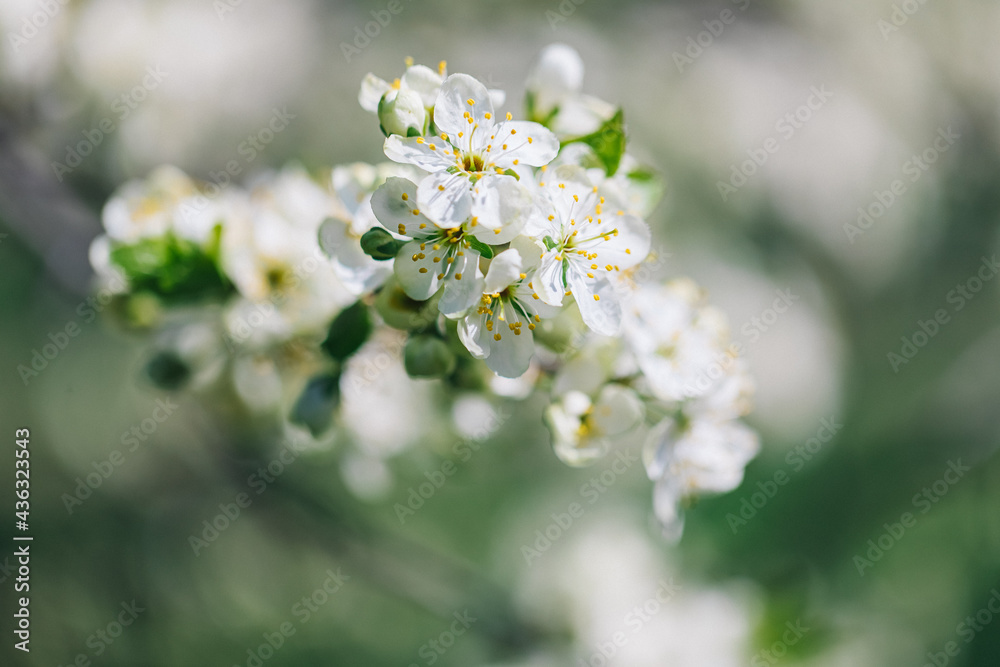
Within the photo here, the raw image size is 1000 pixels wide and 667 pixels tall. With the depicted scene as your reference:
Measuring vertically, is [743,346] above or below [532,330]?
below

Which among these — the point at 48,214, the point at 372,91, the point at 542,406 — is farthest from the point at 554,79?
the point at 48,214

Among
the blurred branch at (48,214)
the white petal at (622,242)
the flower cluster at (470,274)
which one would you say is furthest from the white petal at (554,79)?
the blurred branch at (48,214)

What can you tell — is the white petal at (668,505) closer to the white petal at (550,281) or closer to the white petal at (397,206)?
the white petal at (550,281)

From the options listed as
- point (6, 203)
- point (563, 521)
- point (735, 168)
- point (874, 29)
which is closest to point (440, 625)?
point (563, 521)

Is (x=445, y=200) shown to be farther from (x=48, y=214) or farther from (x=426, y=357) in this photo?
(x=48, y=214)

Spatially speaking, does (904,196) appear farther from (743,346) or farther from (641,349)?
(641,349)

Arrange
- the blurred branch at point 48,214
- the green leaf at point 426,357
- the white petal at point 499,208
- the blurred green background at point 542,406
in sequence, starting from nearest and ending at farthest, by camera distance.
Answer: the white petal at point 499,208 → the green leaf at point 426,357 → the blurred branch at point 48,214 → the blurred green background at point 542,406
